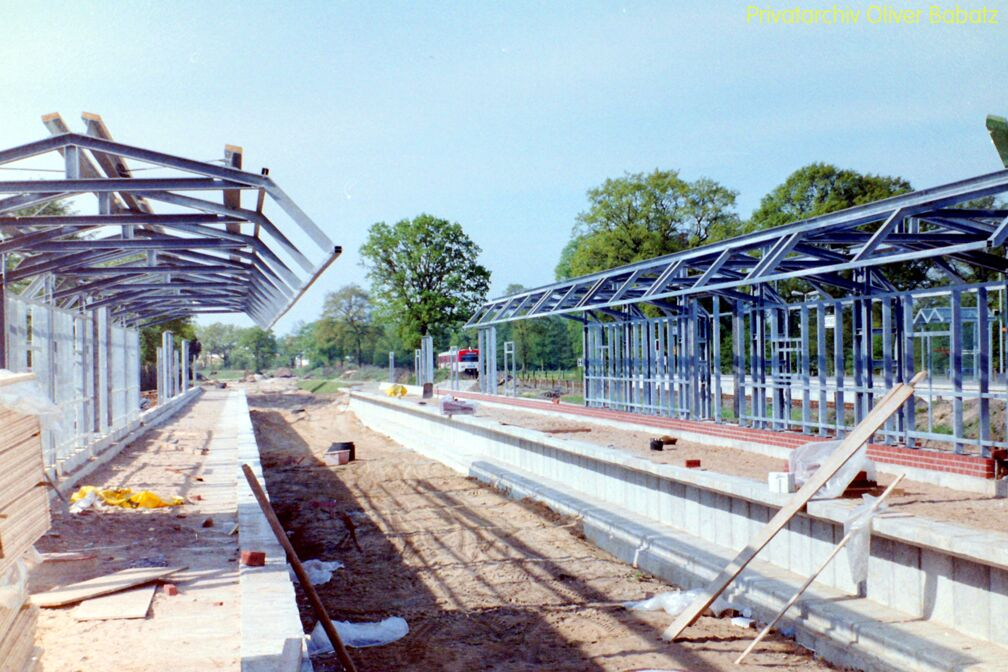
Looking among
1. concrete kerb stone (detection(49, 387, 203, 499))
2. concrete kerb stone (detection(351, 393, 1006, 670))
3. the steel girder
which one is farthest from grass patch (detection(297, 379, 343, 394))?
concrete kerb stone (detection(351, 393, 1006, 670))

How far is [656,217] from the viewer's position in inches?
1672

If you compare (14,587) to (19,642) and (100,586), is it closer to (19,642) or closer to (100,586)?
(19,642)

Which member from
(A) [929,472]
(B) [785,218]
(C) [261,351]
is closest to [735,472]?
(A) [929,472]

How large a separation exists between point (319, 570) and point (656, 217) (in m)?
33.9

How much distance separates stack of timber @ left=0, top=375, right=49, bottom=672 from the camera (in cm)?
507

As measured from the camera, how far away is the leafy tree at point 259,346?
102 meters

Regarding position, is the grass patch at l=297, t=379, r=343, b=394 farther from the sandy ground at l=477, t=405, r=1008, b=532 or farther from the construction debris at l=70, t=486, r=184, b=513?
the construction debris at l=70, t=486, r=184, b=513

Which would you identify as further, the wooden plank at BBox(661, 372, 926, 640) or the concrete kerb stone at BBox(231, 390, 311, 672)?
the wooden plank at BBox(661, 372, 926, 640)

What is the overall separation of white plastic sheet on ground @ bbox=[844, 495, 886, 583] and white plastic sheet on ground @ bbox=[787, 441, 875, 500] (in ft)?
2.74

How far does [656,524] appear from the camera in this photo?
1192 cm

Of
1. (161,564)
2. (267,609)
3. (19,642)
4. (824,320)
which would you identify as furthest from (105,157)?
(824,320)

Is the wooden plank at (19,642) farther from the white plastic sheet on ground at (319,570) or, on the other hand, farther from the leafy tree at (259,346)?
the leafy tree at (259,346)

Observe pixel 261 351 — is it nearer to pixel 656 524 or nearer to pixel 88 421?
pixel 88 421

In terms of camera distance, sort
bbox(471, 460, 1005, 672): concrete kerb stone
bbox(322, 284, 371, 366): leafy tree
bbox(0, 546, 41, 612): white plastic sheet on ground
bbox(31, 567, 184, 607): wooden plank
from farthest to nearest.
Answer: bbox(322, 284, 371, 366): leafy tree, bbox(31, 567, 184, 607): wooden plank, bbox(471, 460, 1005, 672): concrete kerb stone, bbox(0, 546, 41, 612): white plastic sheet on ground
